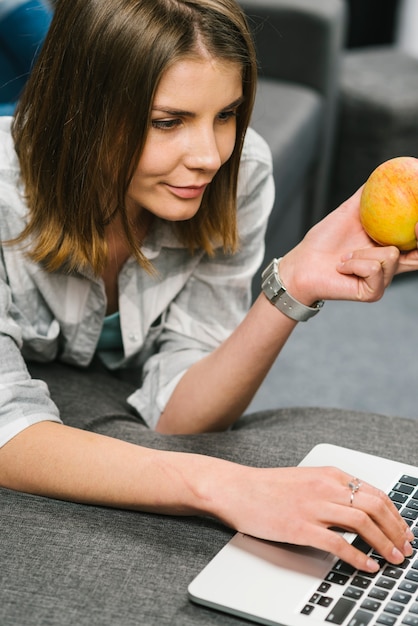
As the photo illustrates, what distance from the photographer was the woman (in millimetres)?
938

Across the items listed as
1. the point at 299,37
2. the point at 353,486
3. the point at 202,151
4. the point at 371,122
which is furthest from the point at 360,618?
the point at 371,122

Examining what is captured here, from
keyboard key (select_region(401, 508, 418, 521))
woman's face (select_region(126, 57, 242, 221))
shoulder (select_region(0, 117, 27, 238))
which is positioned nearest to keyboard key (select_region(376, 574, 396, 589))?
keyboard key (select_region(401, 508, 418, 521))

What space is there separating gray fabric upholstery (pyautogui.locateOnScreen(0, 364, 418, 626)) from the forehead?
0.39 meters

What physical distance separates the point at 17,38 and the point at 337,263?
760 millimetres

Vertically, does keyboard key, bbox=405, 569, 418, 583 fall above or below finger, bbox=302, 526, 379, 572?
below

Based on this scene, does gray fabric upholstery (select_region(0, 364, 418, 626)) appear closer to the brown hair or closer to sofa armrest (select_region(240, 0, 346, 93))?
the brown hair

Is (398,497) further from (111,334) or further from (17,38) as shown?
(17,38)

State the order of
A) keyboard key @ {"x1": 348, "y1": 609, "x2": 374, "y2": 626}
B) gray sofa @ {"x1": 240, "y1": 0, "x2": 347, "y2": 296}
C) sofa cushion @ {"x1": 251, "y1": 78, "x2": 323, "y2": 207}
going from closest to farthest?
keyboard key @ {"x1": 348, "y1": 609, "x2": 374, "y2": 626} < sofa cushion @ {"x1": 251, "y1": 78, "x2": 323, "y2": 207} < gray sofa @ {"x1": 240, "y1": 0, "x2": 347, "y2": 296}

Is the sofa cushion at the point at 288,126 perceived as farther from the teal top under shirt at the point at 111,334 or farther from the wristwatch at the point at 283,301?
the wristwatch at the point at 283,301

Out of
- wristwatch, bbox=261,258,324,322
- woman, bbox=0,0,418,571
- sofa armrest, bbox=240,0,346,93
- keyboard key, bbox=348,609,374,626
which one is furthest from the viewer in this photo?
sofa armrest, bbox=240,0,346,93

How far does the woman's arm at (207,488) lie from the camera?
2.82 feet

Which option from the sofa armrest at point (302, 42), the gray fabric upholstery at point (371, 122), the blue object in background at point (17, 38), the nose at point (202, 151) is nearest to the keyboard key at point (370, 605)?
the nose at point (202, 151)

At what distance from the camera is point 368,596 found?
822mm

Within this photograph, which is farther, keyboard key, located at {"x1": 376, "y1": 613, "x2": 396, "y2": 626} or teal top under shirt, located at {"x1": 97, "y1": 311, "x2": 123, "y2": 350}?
teal top under shirt, located at {"x1": 97, "y1": 311, "x2": 123, "y2": 350}
